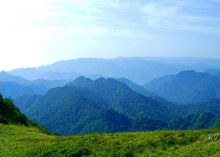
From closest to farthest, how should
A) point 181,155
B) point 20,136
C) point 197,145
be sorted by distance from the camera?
point 181,155, point 197,145, point 20,136

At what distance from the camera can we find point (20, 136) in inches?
1169

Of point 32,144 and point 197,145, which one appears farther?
point 32,144

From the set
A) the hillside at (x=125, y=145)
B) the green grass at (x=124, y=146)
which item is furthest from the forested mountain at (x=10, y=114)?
the green grass at (x=124, y=146)

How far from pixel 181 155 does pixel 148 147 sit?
3.19 m

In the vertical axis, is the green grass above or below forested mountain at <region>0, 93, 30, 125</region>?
above

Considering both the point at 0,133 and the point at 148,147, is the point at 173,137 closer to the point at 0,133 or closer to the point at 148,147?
the point at 148,147

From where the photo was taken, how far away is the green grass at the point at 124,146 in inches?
798

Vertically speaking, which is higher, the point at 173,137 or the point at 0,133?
the point at 173,137

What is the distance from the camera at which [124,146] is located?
2206 cm

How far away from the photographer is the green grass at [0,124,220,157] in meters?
20.3

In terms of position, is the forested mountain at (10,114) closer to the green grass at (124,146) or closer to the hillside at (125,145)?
the hillside at (125,145)

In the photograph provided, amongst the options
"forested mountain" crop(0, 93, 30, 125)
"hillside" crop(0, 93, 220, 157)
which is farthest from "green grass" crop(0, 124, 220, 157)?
"forested mountain" crop(0, 93, 30, 125)

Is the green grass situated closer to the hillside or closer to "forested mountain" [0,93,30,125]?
the hillside

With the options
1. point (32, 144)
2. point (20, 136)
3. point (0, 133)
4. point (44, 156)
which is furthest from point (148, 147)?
point (0, 133)
